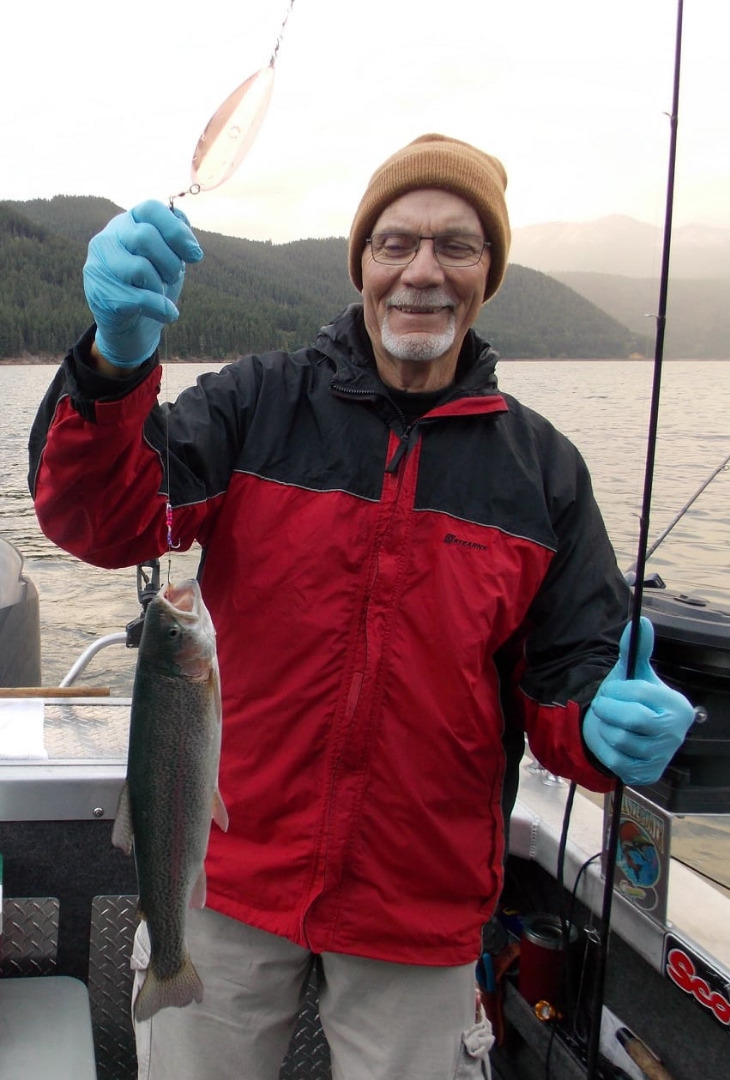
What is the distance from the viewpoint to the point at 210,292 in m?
2.86

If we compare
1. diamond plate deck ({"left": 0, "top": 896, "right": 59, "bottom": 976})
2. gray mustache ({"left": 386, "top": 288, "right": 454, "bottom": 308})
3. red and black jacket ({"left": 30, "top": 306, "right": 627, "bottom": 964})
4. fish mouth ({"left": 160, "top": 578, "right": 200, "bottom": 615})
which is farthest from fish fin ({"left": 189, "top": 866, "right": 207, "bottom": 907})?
gray mustache ({"left": 386, "top": 288, "right": 454, "bottom": 308})

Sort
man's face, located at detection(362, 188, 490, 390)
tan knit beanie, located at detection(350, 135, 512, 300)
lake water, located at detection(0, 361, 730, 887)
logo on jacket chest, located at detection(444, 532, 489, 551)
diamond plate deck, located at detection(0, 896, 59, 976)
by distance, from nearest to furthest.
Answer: logo on jacket chest, located at detection(444, 532, 489, 551)
man's face, located at detection(362, 188, 490, 390)
tan knit beanie, located at detection(350, 135, 512, 300)
diamond plate deck, located at detection(0, 896, 59, 976)
lake water, located at detection(0, 361, 730, 887)

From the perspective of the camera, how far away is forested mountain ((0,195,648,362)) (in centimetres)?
275

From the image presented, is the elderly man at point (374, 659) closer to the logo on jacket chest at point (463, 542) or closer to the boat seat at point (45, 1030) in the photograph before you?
the logo on jacket chest at point (463, 542)

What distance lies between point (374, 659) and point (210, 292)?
137 centimetres

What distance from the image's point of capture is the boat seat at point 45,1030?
2469 mm

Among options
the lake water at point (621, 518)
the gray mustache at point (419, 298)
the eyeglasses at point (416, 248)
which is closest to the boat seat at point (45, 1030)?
the lake water at point (621, 518)

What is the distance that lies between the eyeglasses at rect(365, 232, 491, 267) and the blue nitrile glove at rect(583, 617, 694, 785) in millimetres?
1109

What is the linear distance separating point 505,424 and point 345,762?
101 cm

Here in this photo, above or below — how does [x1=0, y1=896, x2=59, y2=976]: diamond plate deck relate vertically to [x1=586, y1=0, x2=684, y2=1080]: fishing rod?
below

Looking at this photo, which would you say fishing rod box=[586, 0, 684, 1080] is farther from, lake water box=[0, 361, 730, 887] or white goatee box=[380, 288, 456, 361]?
white goatee box=[380, 288, 456, 361]

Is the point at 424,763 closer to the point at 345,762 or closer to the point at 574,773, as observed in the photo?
the point at 345,762

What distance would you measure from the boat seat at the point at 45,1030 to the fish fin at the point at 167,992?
0.80m

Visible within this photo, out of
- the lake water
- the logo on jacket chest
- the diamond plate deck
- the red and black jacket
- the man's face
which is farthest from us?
the lake water
